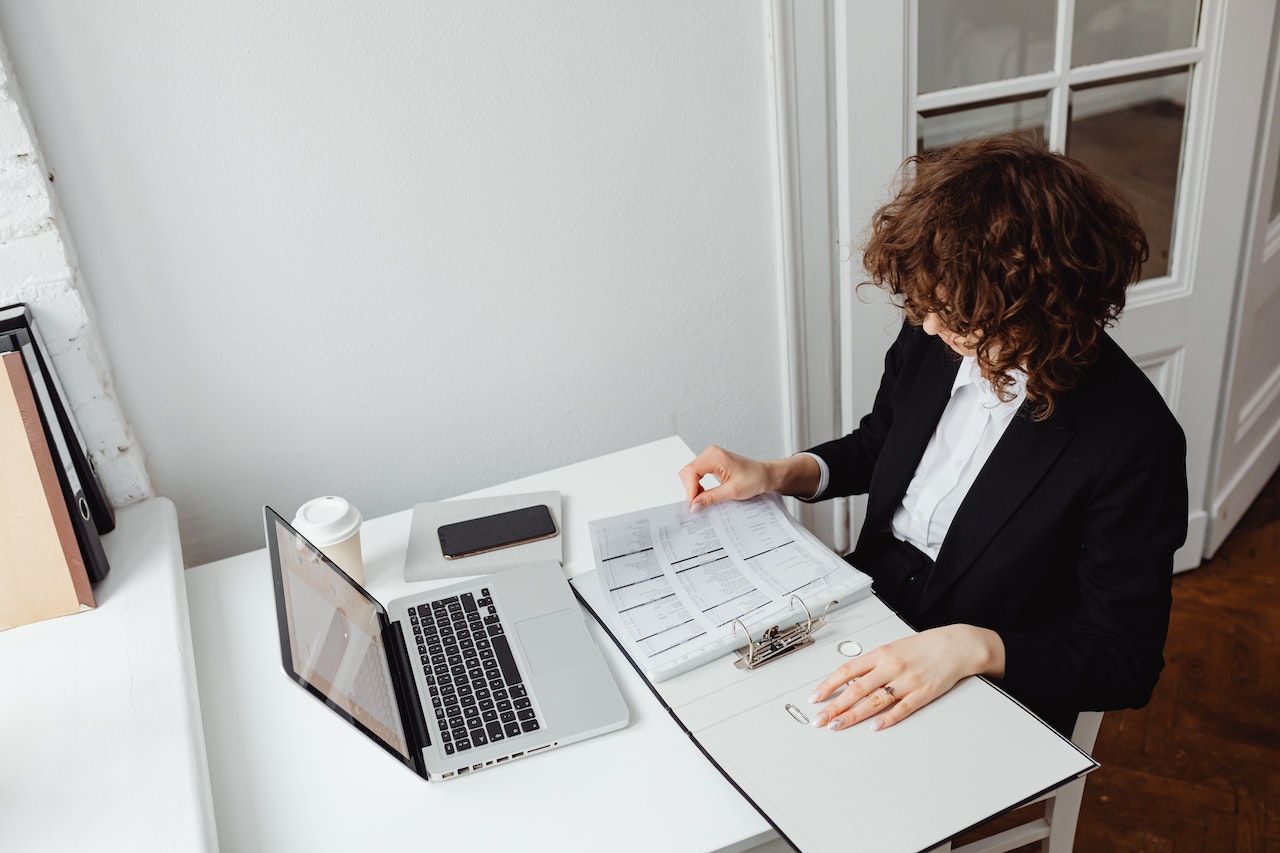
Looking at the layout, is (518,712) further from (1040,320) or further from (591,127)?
(591,127)

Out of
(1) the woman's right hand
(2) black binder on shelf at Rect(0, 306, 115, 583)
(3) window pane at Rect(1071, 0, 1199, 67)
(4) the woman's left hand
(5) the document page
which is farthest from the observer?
(3) window pane at Rect(1071, 0, 1199, 67)

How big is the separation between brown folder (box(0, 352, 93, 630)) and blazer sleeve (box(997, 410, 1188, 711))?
111 centimetres

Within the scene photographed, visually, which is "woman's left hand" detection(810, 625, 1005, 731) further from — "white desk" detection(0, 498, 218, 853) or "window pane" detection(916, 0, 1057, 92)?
"window pane" detection(916, 0, 1057, 92)

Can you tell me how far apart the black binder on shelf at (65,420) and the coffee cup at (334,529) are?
0.31m

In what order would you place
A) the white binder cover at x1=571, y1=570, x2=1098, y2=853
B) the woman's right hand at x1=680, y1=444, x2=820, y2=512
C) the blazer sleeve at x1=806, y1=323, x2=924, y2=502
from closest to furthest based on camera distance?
the white binder cover at x1=571, y1=570, x2=1098, y2=853, the woman's right hand at x1=680, y1=444, x2=820, y2=512, the blazer sleeve at x1=806, y1=323, x2=924, y2=502

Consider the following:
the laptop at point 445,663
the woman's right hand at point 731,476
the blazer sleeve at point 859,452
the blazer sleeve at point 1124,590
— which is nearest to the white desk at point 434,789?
the laptop at point 445,663

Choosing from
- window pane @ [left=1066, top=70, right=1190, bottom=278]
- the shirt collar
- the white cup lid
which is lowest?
the white cup lid

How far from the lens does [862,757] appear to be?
0.99 m

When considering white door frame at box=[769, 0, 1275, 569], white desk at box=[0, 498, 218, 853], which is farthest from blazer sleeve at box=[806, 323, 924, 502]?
white desk at box=[0, 498, 218, 853]

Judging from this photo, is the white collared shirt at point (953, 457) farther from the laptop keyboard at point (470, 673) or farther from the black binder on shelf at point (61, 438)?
the black binder on shelf at point (61, 438)

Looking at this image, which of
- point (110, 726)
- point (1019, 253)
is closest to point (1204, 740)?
point (1019, 253)

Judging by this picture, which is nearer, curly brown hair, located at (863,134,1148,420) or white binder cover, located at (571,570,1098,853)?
white binder cover, located at (571,570,1098,853)

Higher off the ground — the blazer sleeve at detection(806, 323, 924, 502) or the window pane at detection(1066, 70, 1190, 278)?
the window pane at detection(1066, 70, 1190, 278)

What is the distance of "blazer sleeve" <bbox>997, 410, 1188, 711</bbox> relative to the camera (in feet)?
3.66
